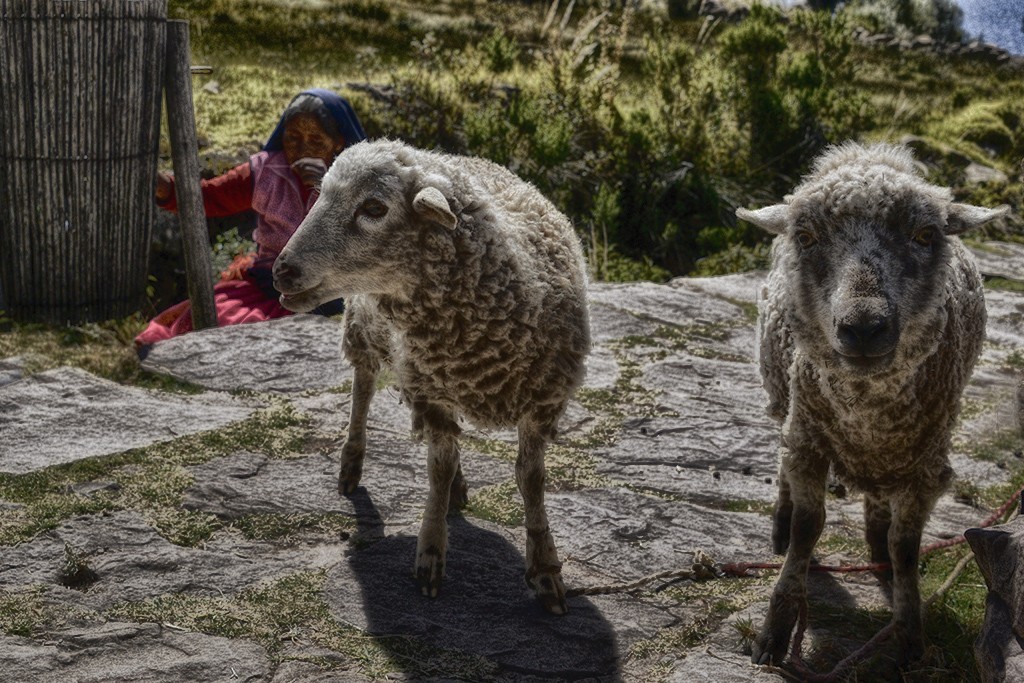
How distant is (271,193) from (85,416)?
1.86 metres

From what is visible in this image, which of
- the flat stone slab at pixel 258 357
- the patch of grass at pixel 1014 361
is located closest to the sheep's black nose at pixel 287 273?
the flat stone slab at pixel 258 357

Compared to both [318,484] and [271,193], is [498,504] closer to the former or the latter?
[318,484]

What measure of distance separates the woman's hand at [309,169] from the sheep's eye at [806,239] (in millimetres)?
3481

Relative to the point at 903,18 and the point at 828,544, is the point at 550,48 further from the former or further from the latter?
the point at 903,18

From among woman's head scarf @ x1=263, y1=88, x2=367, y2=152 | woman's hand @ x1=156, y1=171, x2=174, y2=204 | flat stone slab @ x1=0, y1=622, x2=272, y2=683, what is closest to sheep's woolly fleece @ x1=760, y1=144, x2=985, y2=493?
flat stone slab @ x1=0, y1=622, x2=272, y2=683

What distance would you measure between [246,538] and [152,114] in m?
3.71

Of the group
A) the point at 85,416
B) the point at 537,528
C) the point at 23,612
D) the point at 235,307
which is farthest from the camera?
the point at 235,307

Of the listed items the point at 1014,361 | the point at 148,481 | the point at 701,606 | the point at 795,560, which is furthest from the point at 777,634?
the point at 1014,361

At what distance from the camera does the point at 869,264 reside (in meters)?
3.45

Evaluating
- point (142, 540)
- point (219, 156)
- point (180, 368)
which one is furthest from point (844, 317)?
point (219, 156)

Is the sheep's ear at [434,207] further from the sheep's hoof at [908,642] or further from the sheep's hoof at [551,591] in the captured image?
the sheep's hoof at [908,642]

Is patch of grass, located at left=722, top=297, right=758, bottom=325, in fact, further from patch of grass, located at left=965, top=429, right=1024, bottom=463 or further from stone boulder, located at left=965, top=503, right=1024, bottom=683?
stone boulder, located at left=965, top=503, right=1024, bottom=683

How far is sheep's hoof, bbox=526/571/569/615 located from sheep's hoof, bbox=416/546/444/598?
36cm

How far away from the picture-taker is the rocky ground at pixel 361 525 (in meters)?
3.77
